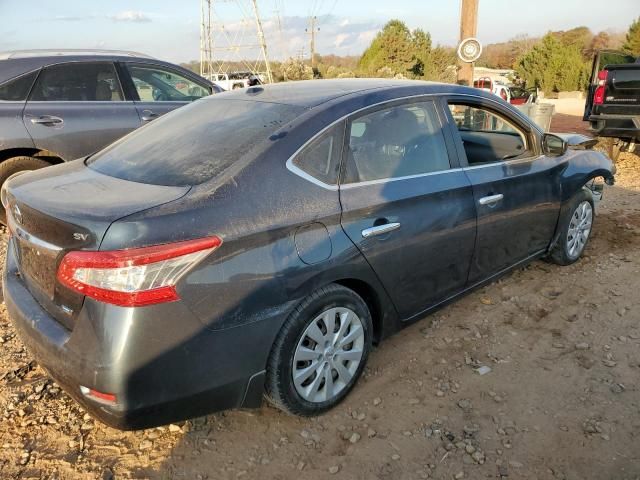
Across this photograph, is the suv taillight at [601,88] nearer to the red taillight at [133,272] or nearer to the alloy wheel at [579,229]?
the alloy wheel at [579,229]

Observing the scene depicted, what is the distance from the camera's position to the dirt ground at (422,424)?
236 centimetres

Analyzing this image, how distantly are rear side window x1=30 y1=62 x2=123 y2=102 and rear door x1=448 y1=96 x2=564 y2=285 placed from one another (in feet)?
12.4

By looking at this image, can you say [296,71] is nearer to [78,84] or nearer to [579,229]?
[78,84]

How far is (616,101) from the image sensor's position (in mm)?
7930

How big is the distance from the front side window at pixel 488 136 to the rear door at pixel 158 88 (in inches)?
135

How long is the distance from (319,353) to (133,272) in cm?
102

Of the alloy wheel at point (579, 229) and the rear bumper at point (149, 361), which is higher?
the rear bumper at point (149, 361)

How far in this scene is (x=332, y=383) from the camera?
266 cm

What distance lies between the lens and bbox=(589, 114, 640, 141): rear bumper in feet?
25.2

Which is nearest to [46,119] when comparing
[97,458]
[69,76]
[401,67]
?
[69,76]

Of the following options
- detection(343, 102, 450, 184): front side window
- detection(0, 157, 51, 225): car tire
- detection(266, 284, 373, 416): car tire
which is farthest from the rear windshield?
detection(0, 157, 51, 225): car tire

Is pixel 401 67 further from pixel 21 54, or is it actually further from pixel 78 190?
pixel 78 190

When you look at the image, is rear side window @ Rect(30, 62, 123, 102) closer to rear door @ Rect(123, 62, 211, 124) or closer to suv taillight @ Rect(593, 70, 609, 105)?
rear door @ Rect(123, 62, 211, 124)

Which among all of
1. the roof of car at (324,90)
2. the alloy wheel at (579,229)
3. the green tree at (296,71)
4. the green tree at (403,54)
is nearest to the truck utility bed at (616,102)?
the alloy wheel at (579,229)
